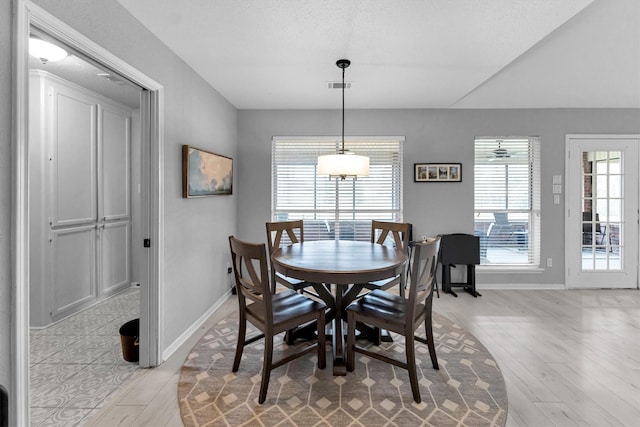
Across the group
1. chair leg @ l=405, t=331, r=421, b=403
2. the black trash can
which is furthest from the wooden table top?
the black trash can

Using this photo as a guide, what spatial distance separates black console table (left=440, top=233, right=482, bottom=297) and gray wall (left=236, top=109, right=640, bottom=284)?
295mm

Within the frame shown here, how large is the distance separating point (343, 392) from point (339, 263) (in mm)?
839

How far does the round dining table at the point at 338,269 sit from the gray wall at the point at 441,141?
5.53ft

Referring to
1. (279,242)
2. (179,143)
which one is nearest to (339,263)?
(279,242)

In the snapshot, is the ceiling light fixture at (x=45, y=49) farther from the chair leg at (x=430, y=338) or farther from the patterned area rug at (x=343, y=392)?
the chair leg at (x=430, y=338)

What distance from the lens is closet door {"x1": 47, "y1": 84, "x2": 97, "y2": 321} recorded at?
119 inches

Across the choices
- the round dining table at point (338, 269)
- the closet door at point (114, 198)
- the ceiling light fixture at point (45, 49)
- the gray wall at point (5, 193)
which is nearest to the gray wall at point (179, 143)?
the gray wall at point (5, 193)

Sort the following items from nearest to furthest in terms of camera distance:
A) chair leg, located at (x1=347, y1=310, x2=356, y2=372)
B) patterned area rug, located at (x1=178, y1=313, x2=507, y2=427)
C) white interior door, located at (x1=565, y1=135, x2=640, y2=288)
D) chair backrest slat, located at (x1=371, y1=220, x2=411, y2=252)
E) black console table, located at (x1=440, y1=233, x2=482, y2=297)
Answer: patterned area rug, located at (x1=178, y1=313, x2=507, y2=427), chair leg, located at (x1=347, y1=310, x2=356, y2=372), chair backrest slat, located at (x1=371, y1=220, x2=411, y2=252), black console table, located at (x1=440, y1=233, x2=482, y2=297), white interior door, located at (x1=565, y1=135, x2=640, y2=288)

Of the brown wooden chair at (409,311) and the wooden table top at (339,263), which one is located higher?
the wooden table top at (339,263)

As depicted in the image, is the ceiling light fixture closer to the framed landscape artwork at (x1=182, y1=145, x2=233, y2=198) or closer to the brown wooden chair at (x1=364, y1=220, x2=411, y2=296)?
the framed landscape artwork at (x1=182, y1=145, x2=233, y2=198)

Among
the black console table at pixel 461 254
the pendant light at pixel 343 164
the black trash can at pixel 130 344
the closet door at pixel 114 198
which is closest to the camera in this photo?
the black trash can at pixel 130 344

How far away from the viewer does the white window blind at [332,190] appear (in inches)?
167

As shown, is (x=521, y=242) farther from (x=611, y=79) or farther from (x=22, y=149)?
(x=22, y=149)

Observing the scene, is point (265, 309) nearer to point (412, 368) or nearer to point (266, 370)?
point (266, 370)
